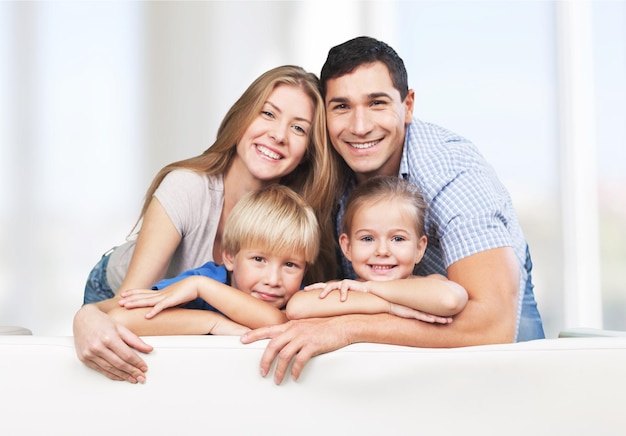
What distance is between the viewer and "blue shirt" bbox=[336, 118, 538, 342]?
65.2 inches

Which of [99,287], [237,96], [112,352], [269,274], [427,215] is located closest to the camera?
[112,352]

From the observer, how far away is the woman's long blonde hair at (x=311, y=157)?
199 cm

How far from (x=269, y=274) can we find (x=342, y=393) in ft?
1.48

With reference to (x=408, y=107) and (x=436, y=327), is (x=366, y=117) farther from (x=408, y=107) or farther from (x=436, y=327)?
(x=436, y=327)

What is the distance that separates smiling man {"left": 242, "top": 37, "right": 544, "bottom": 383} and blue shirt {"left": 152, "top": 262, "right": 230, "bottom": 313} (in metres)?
0.31

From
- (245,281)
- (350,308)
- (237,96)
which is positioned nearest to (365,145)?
(245,281)

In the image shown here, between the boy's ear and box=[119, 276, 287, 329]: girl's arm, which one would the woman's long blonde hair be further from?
box=[119, 276, 287, 329]: girl's arm

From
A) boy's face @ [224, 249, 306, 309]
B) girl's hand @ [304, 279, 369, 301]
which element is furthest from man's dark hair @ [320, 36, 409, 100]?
girl's hand @ [304, 279, 369, 301]

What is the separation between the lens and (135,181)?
3.64 metres

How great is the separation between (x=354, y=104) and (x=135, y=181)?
1.95 meters

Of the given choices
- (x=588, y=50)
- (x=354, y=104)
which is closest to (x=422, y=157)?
(x=354, y=104)

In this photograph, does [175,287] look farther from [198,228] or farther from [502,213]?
[502,213]

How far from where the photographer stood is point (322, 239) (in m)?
1.99

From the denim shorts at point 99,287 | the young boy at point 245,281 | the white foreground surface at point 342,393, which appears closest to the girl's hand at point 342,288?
the young boy at point 245,281
